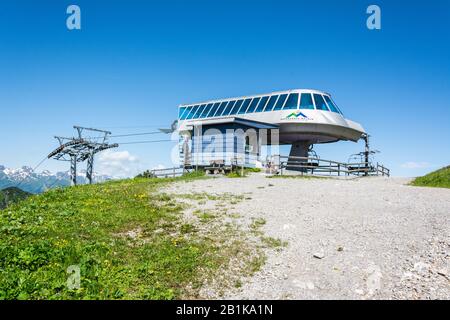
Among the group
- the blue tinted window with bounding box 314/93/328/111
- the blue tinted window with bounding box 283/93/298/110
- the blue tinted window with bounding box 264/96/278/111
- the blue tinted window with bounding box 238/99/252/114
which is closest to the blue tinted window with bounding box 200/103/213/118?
the blue tinted window with bounding box 238/99/252/114

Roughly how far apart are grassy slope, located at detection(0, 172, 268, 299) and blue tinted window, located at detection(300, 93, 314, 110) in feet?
76.1

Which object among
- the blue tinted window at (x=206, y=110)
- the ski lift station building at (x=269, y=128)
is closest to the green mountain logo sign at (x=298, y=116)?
the ski lift station building at (x=269, y=128)

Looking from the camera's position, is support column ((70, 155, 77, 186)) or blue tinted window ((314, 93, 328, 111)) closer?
blue tinted window ((314, 93, 328, 111))

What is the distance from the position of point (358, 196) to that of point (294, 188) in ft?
12.4

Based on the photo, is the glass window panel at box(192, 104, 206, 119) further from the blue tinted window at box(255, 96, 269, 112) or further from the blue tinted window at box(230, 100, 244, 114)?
the blue tinted window at box(255, 96, 269, 112)

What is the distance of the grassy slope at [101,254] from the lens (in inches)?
300

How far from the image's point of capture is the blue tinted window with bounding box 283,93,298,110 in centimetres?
3471

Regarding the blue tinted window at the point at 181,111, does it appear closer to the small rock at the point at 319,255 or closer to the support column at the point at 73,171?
the support column at the point at 73,171

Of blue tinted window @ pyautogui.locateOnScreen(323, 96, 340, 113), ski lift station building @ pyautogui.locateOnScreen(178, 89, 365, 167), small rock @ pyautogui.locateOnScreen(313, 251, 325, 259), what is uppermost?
blue tinted window @ pyautogui.locateOnScreen(323, 96, 340, 113)

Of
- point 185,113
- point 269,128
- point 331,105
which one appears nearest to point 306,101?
point 331,105

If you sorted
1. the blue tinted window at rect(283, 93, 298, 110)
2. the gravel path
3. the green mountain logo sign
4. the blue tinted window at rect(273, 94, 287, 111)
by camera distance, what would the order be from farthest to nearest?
the blue tinted window at rect(273, 94, 287, 111) → the blue tinted window at rect(283, 93, 298, 110) → the green mountain logo sign → the gravel path

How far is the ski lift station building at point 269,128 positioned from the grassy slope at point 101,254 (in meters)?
19.7

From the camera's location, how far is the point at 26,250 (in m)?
8.96
